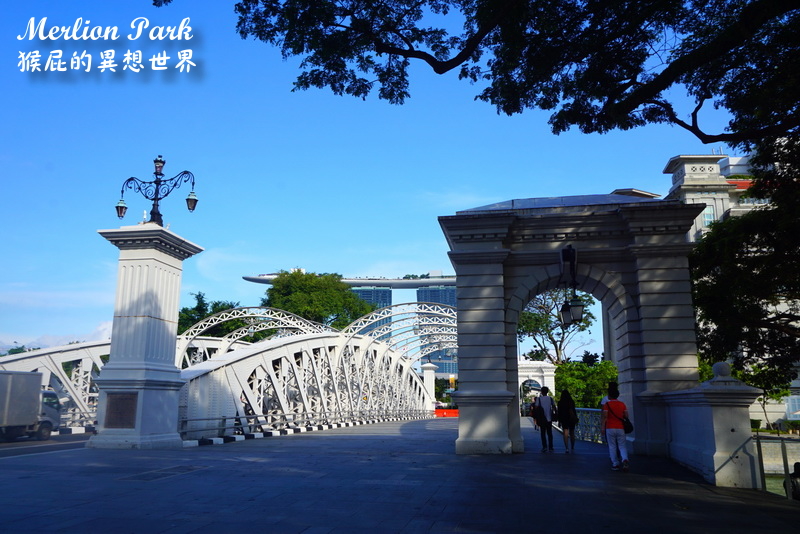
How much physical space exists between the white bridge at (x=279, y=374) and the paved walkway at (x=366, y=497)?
6487 millimetres

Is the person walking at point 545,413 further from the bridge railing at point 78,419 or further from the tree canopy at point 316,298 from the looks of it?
the tree canopy at point 316,298

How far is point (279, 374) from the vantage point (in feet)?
90.6

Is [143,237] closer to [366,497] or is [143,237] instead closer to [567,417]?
[366,497]

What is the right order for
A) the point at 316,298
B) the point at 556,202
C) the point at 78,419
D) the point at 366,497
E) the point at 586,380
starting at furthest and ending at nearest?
the point at 316,298 → the point at 586,380 → the point at 78,419 → the point at 556,202 → the point at 366,497

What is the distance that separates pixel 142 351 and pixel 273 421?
13.2m

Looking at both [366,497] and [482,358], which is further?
[482,358]

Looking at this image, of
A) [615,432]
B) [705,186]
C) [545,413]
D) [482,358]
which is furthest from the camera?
[705,186]

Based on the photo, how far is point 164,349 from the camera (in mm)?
14391

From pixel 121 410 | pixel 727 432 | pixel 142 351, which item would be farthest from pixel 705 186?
pixel 121 410

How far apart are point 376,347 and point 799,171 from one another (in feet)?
95.5

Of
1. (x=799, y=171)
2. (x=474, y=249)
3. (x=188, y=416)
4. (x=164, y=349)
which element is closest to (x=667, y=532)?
(x=474, y=249)

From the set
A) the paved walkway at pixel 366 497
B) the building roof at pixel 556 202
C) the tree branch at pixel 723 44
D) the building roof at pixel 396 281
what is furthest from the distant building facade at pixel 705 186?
the building roof at pixel 396 281

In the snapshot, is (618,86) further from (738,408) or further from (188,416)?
(188,416)

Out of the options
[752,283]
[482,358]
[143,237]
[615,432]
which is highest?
[143,237]
